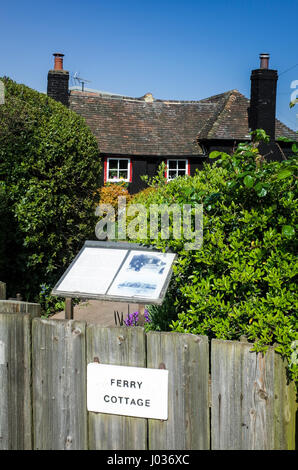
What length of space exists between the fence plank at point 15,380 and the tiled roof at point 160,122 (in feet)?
63.4

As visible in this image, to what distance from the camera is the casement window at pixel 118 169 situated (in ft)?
74.3

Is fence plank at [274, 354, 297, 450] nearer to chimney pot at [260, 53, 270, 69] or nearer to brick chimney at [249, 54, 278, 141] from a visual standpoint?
brick chimney at [249, 54, 278, 141]

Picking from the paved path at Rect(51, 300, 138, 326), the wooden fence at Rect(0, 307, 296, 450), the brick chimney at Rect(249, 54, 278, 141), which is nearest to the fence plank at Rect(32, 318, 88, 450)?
the wooden fence at Rect(0, 307, 296, 450)

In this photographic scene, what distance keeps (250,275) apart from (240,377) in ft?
2.09

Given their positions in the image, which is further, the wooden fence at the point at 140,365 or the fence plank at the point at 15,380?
the fence plank at the point at 15,380

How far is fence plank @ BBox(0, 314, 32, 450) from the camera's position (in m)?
3.40

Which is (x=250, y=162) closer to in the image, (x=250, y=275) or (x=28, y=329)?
(x=250, y=275)

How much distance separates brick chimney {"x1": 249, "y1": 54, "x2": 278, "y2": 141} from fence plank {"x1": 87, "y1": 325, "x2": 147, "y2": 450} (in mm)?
19821

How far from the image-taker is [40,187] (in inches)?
324

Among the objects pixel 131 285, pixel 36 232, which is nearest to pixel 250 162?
pixel 131 285

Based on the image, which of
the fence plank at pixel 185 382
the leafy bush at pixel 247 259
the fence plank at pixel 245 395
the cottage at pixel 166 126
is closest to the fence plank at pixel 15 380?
the fence plank at pixel 185 382

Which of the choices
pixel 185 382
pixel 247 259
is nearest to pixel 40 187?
pixel 247 259

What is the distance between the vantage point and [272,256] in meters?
3.30

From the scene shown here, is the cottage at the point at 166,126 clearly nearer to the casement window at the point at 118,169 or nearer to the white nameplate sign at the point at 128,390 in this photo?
the casement window at the point at 118,169
